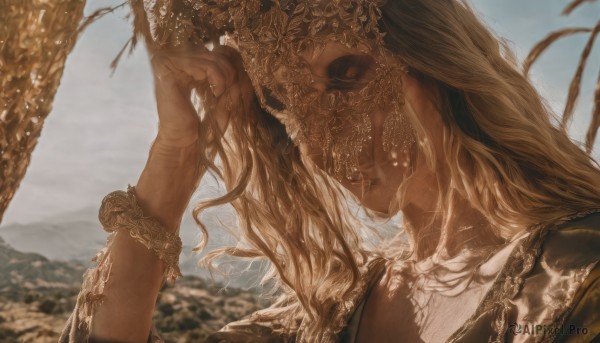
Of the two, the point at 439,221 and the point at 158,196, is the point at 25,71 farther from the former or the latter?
the point at 439,221

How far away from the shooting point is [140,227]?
1.97 metres

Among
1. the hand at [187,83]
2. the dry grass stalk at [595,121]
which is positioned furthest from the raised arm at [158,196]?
the dry grass stalk at [595,121]

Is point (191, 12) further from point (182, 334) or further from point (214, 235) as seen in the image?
point (182, 334)

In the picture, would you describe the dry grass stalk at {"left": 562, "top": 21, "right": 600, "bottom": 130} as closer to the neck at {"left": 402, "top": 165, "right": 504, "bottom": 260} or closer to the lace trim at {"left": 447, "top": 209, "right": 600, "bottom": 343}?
the neck at {"left": 402, "top": 165, "right": 504, "bottom": 260}

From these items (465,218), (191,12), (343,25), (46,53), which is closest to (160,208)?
(191,12)

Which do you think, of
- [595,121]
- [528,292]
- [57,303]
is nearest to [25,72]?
[528,292]

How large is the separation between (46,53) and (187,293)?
2754 millimetres

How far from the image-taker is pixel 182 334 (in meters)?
2.88

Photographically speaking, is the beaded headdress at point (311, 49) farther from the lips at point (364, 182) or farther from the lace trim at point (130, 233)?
the lace trim at point (130, 233)

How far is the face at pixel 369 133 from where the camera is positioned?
1.84m

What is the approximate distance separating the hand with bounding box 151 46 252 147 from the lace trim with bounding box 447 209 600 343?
3.08 ft

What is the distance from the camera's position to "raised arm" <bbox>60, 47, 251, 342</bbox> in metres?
1.93

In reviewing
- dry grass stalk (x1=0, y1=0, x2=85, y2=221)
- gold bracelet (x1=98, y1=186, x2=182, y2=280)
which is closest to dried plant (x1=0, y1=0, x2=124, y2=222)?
dry grass stalk (x1=0, y1=0, x2=85, y2=221)

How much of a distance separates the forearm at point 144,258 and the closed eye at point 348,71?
1.61ft
